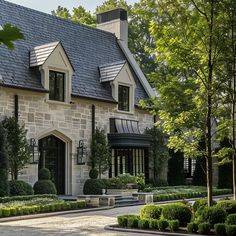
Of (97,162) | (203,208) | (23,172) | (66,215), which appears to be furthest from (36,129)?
(203,208)

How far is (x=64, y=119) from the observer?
21219mm

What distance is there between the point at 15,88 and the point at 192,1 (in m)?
9.39

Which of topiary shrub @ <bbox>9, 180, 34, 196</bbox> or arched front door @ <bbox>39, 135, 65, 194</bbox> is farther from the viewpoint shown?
arched front door @ <bbox>39, 135, 65, 194</bbox>

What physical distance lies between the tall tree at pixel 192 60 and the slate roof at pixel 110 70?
37.2ft

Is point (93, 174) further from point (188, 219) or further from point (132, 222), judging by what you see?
point (188, 219)

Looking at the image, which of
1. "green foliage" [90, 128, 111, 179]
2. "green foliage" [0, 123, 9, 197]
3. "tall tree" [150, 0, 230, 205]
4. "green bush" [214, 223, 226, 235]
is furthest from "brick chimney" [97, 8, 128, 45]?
"green bush" [214, 223, 226, 235]

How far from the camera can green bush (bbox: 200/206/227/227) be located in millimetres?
10312

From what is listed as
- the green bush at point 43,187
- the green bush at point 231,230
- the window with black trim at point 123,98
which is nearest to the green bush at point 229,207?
the green bush at point 231,230

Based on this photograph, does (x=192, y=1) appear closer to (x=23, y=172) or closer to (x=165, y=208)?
(x=165, y=208)

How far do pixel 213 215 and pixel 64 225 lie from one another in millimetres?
4142

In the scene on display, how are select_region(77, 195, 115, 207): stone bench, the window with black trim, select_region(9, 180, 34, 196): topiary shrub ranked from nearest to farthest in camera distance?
select_region(9, 180, 34, 196): topiary shrub → select_region(77, 195, 115, 207): stone bench → the window with black trim

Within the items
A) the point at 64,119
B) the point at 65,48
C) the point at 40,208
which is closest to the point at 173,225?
the point at 40,208

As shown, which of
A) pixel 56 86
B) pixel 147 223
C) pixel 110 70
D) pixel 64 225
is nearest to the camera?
pixel 147 223

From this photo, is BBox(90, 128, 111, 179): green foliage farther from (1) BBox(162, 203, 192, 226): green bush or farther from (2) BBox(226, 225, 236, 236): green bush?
(2) BBox(226, 225, 236, 236): green bush
